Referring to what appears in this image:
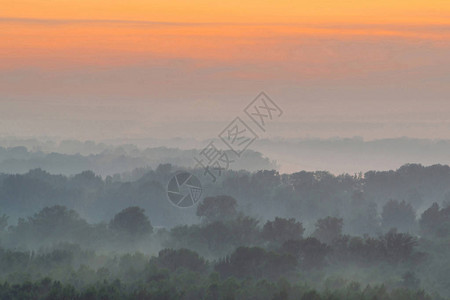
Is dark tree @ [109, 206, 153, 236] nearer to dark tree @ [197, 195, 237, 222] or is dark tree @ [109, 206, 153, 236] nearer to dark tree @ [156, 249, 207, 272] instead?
dark tree @ [197, 195, 237, 222]

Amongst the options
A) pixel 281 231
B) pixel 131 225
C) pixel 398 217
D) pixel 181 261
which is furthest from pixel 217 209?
pixel 181 261

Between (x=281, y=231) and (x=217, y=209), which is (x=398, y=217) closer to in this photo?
(x=217, y=209)

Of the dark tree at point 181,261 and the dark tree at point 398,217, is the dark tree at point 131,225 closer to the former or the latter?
the dark tree at point 181,261

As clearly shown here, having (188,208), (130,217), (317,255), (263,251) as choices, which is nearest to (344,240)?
(317,255)

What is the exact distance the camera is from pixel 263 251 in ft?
221

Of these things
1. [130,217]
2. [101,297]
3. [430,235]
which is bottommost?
[101,297]

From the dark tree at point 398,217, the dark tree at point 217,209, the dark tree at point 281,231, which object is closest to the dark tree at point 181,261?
the dark tree at point 281,231

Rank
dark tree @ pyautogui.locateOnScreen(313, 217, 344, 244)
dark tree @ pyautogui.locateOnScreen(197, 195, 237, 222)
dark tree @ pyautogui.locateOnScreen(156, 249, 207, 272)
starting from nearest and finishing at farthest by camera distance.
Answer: dark tree @ pyautogui.locateOnScreen(156, 249, 207, 272) → dark tree @ pyautogui.locateOnScreen(313, 217, 344, 244) → dark tree @ pyautogui.locateOnScreen(197, 195, 237, 222)

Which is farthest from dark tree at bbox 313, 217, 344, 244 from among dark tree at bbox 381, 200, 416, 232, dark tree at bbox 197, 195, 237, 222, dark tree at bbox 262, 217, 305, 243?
dark tree at bbox 381, 200, 416, 232

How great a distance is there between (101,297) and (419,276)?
26.2m

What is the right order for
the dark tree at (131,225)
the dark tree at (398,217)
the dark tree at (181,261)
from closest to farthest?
the dark tree at (181,261) → the dark tree at (131,225) → the dark tree at (398,217)

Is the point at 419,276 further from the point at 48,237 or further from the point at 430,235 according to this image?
the point at 48,237

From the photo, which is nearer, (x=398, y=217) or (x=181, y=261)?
(x=181, y=261)

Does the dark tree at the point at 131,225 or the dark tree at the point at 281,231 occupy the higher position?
the dark tree at the point at 131,225
